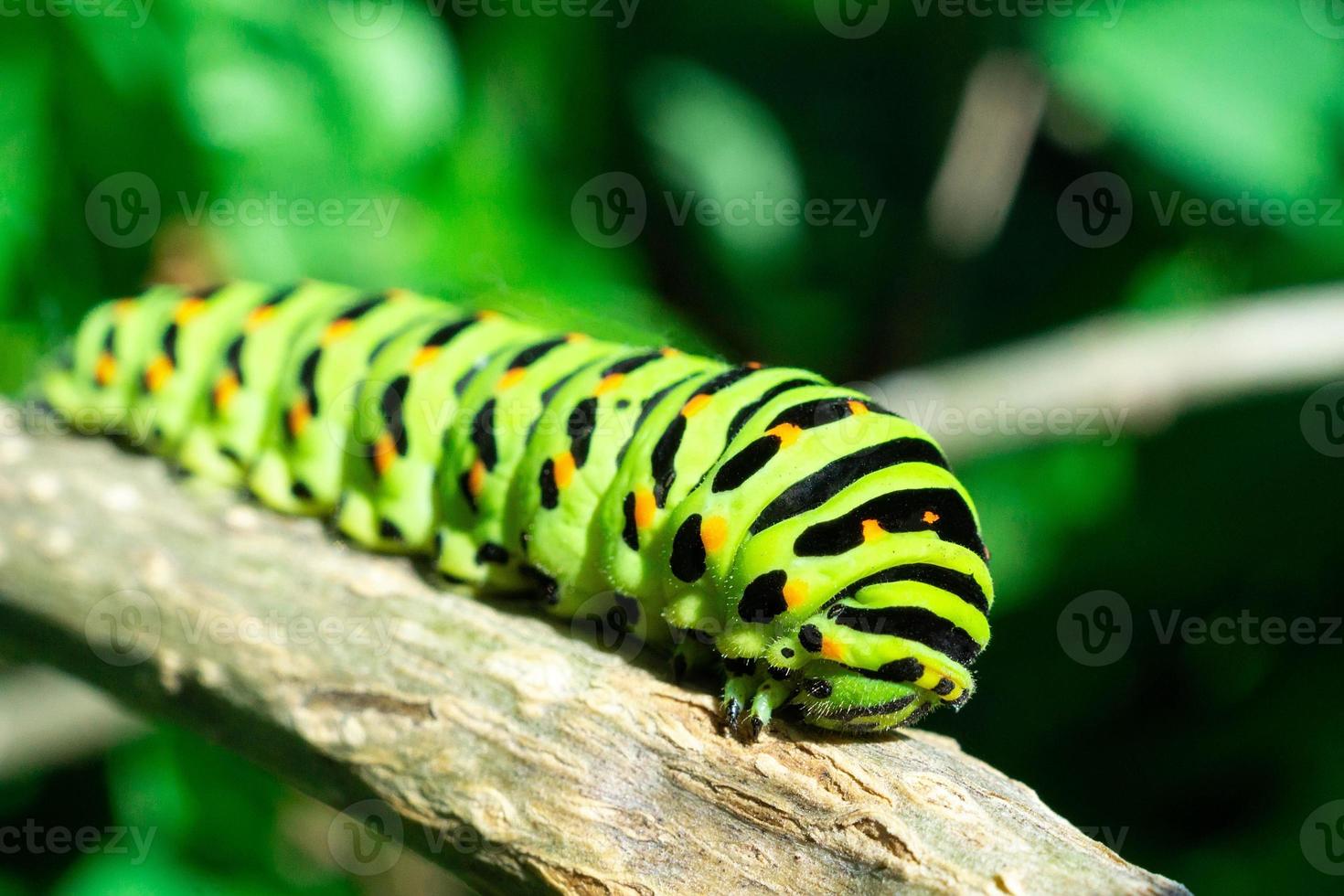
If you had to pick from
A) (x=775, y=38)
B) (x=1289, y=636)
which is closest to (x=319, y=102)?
(x=775, y=38)

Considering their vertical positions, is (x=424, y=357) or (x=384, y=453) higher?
(x=424, y=357)

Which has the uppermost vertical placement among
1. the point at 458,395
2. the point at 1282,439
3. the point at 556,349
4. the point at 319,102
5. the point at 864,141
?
the point at 864,141

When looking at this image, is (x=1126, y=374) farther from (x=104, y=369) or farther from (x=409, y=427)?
(x=104, y=369)

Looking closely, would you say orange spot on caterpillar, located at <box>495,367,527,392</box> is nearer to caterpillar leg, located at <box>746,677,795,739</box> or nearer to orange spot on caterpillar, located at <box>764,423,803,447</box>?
orange spot on caterpillar, located at <box>764,423,803,447</box>

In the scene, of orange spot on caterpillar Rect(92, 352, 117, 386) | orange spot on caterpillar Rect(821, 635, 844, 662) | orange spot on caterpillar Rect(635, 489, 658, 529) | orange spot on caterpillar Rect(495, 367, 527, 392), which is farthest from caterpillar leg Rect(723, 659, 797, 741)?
orange spot on caterpillar Rect(92, 352, 117, 386)

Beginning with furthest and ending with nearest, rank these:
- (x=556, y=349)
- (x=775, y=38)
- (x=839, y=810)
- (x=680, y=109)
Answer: (x=775, y=38) → (x=680, y=109) → (x=556, y=349) → (x=839, y=810)

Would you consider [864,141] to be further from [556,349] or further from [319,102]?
[556,349]

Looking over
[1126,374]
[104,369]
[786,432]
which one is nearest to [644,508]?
[786,432]
